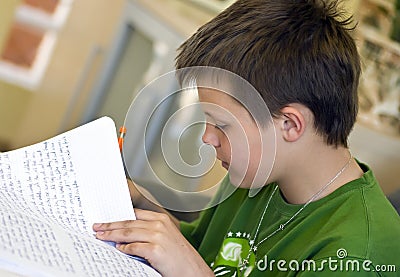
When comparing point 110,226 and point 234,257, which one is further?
point 234,257

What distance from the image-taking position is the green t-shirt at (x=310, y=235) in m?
0.78

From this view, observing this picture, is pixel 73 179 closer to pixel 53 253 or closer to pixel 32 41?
pixel 53 253

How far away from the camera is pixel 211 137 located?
0.88 m

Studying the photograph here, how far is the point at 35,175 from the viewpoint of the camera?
79 cm

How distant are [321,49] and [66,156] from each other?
32 centimetres

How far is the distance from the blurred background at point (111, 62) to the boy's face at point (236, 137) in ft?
2.07

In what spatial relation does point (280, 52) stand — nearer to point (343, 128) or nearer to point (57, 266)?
point (343, 128)

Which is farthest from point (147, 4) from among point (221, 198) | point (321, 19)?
point (321, 19)

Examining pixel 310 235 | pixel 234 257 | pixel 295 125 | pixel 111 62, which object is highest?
pixel 295 125

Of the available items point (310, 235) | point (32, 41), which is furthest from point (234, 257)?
Answer: point (32, 41)

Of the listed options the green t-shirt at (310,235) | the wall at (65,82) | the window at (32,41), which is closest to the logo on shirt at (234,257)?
the green t-shirt at (310,235)

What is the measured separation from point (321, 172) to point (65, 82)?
6.60 ft

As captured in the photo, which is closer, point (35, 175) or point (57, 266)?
point (57, 266)

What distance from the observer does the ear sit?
86 centimetres
